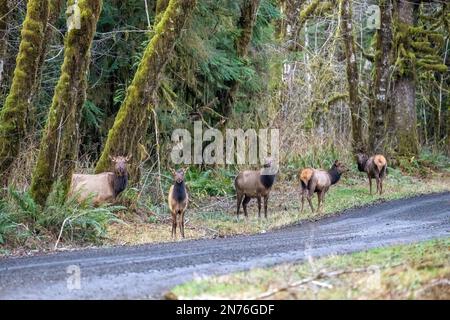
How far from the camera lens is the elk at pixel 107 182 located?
17.7m

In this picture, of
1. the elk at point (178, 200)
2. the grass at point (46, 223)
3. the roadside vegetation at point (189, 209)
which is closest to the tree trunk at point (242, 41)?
the roadside vegetation at point (189, 209)

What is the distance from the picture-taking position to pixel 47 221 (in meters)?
14.5

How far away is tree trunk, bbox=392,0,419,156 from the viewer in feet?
99.5

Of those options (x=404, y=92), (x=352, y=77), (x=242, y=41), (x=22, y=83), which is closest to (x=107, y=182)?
(x=22, y=83)

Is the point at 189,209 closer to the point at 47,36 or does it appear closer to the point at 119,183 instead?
the point at 119,183

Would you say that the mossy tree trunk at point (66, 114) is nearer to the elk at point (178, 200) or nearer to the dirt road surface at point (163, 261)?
the elk at point (178, 200)

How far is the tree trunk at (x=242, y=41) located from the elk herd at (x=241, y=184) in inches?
191

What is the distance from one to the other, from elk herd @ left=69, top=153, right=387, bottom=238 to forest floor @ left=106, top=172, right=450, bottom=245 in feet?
1.35

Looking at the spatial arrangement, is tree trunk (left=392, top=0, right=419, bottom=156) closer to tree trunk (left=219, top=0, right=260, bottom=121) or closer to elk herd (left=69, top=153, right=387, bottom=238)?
elk herd (left=69, top=153, right=387, bottom=238)

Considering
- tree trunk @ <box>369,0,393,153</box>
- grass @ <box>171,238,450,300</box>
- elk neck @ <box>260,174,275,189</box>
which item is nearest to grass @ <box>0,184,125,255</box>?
elk neck @ <box>260,174,275,189</box>

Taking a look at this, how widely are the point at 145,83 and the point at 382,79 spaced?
46.0 feet
